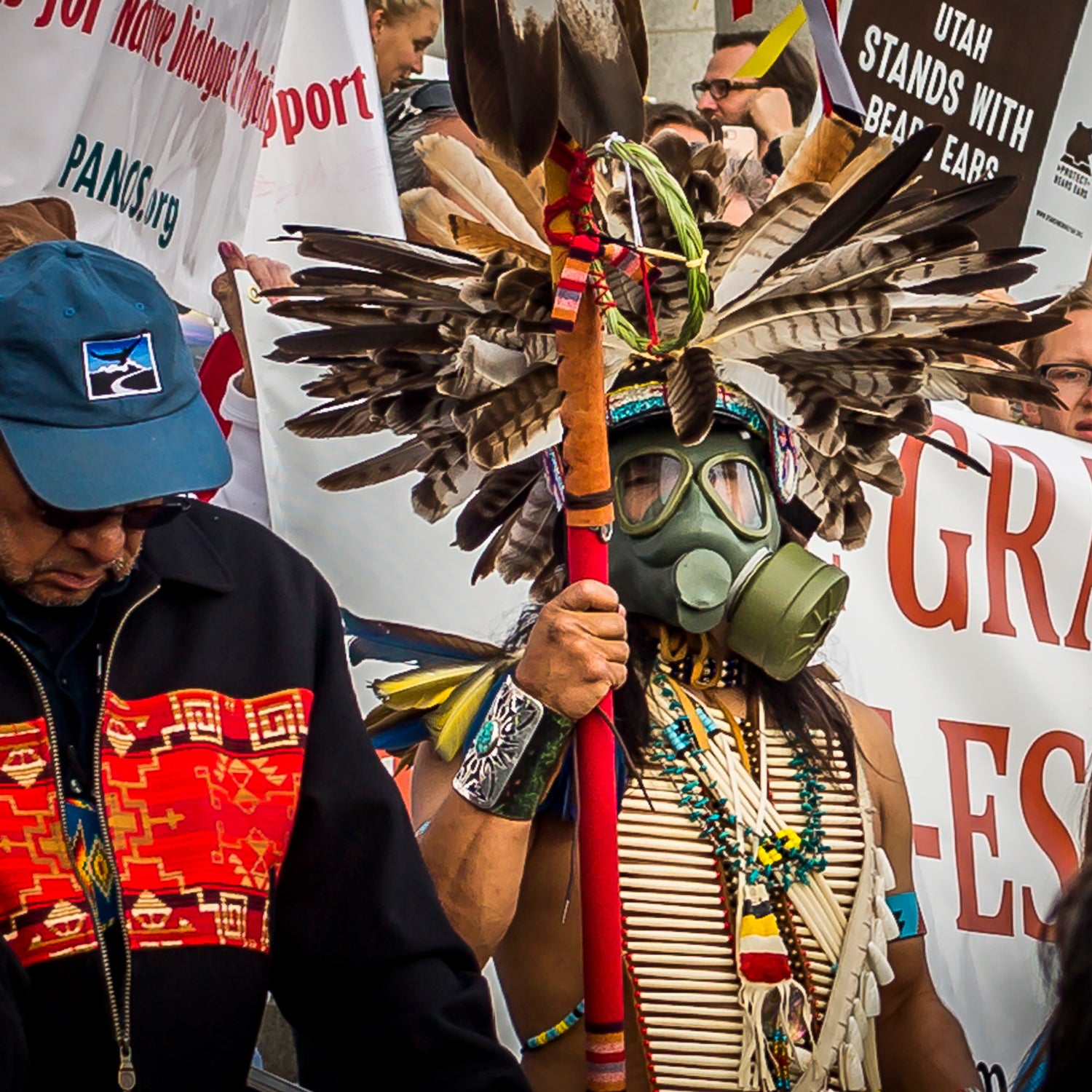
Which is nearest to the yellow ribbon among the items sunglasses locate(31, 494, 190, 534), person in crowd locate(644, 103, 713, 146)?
sunglasses locate(31, 494, 190, 534)

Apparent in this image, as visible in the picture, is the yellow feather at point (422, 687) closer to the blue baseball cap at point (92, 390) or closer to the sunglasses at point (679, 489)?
the sunglasses at point (679, 489)

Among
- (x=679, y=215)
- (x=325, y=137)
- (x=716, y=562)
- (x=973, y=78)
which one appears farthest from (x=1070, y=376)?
(x=679, y=215)

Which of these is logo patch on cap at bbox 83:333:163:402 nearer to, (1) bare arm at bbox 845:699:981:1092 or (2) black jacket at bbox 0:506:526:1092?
(2) black jacket at bbox 0:506:526:1092

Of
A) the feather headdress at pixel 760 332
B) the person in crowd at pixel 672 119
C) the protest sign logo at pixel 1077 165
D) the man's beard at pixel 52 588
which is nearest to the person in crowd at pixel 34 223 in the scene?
the feather headdress at pixel 760 332

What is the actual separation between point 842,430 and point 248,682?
3.88ft

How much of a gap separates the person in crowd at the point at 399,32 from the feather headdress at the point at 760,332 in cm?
215

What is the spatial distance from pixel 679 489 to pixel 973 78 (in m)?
2.72

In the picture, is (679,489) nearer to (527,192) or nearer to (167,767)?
(527,192)

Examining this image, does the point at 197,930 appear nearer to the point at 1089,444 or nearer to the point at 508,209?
the point at 508,209

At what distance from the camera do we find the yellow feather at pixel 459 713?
2760 mm

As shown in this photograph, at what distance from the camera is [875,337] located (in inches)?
114

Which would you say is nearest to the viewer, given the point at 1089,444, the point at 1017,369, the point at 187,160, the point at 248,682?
the point at 248,682

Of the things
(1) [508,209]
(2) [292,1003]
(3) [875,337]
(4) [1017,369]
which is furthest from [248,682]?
(4) [1017,369]

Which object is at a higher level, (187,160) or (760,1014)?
(187,160)
